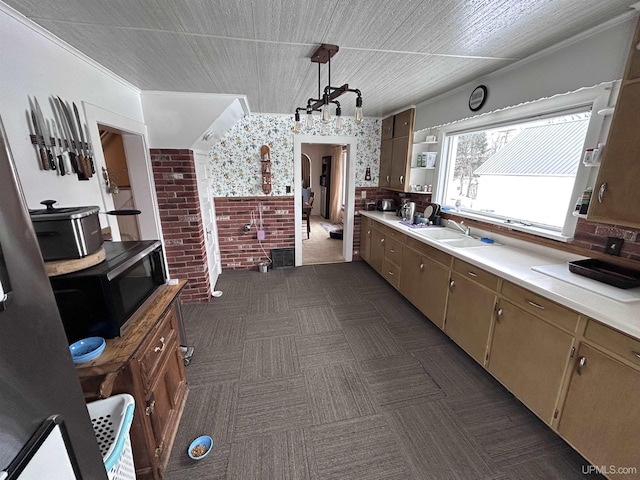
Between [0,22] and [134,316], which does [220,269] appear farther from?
[0,22]

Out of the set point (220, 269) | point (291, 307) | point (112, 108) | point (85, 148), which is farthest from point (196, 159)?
point (291, 307)

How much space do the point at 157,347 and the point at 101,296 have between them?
1.54 feet

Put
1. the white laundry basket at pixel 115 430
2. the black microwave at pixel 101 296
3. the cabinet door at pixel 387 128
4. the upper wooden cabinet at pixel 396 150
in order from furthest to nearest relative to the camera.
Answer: the cabinet door at pixel 387 128 → the upper wooden cabinet at pixel 396 150 → the black microwave at pixel 101 296 → the white laundry basket at pixel 115 430

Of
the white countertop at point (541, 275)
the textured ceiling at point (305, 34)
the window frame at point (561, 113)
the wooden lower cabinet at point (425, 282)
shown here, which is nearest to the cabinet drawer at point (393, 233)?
the wooden lower cabinet at point (425, 282)

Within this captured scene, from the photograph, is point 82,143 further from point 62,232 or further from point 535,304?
point 535,304

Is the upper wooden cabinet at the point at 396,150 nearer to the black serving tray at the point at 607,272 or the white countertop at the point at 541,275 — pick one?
the white countertop at the point at 541,275

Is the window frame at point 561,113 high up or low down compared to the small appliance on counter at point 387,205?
up

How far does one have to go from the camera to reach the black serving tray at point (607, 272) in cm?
145

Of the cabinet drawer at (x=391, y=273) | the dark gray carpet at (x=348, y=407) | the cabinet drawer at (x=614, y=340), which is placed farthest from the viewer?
the cabinet drawer at (x=391, y=273)

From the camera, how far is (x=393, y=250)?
3344mm

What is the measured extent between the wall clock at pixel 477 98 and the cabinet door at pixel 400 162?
37.6 inches

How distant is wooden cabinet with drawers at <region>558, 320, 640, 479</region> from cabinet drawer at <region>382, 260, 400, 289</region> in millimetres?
1914

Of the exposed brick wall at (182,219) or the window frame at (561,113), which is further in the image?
the exposed brick wall at (182,219)

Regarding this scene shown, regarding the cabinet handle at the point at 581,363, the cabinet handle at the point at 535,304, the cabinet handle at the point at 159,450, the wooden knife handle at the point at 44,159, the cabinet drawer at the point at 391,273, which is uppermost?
the wooden knife handle at the point at 44,159
